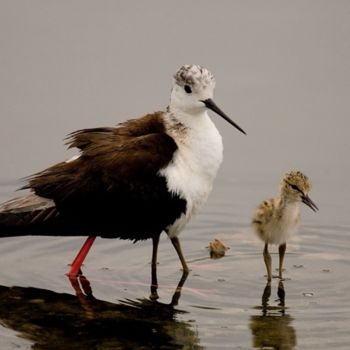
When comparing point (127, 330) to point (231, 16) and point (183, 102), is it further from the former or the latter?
point (231, 16)

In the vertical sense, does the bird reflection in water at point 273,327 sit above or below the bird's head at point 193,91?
below

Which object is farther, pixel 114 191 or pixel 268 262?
pixel 268 262

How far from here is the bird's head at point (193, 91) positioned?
9.69m

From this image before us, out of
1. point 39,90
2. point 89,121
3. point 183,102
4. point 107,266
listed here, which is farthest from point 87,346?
point 39,90

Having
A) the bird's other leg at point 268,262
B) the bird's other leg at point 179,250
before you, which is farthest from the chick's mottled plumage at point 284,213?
the bird's other leg at point 179,250

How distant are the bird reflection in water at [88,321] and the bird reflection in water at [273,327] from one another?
A: 475mm

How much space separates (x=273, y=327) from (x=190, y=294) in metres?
1.02

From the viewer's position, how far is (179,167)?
941 centimetres

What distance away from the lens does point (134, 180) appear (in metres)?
9.30

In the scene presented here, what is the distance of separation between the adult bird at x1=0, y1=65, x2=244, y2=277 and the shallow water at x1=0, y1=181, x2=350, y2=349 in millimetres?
361

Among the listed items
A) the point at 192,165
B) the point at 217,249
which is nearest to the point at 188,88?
the point at 192,165

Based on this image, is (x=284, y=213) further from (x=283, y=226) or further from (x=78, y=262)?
(x=78, y=262)

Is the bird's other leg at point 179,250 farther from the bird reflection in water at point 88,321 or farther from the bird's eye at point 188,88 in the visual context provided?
the bird's eye at point 188,88

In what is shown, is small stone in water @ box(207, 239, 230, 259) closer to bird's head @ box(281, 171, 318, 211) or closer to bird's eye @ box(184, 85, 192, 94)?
bird's head @ box(281, 171, 318, 211)
